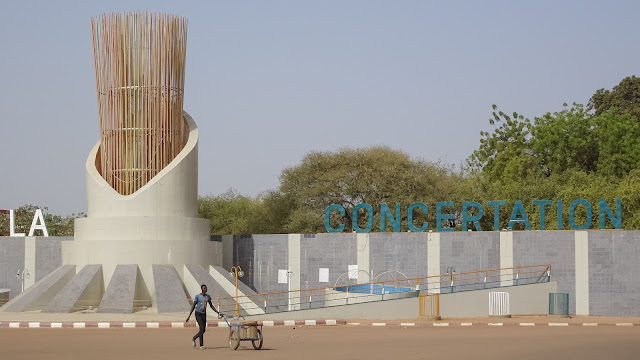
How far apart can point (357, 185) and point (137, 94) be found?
27780 mm

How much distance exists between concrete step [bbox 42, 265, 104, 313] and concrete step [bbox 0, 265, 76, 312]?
2.68 ft

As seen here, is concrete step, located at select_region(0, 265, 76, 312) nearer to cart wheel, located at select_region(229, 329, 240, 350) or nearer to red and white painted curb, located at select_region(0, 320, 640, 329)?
red and white painted curb, located at select_region(0, 320, 640, 329)

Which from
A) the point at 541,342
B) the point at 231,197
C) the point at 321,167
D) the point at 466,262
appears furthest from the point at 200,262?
the point at 231,197

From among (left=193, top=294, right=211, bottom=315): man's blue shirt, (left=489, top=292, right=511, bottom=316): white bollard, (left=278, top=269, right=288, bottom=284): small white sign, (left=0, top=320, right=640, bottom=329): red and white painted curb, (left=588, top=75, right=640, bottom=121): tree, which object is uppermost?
(left=588, top=75, right=640, bottom=121): tree

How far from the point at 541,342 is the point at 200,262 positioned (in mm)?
20156

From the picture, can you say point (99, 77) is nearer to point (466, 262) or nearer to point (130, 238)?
point (130, 238)

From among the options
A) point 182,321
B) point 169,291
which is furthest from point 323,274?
point 182,321

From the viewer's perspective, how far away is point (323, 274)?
157 ft

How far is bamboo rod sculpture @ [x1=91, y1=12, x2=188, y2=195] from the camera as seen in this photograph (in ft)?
148

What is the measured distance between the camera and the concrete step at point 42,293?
1651 inches

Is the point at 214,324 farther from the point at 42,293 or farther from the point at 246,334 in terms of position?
the point at 246,334

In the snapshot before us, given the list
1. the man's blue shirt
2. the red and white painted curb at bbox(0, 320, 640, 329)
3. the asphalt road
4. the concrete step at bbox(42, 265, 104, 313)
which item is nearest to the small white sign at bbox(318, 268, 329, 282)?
the red and white painted curb at bbox(0, 320, 640, 329)

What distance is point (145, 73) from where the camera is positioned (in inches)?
1783

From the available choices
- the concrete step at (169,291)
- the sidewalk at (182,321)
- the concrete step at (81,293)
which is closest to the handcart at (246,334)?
the sidewalk at (182,321)
